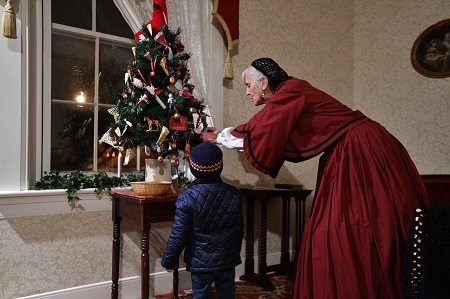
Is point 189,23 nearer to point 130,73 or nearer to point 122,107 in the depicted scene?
point 130,73

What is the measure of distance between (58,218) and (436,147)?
351cm

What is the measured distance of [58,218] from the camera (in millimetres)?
2391

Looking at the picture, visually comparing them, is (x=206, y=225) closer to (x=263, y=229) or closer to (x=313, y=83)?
(x=263, y=229)

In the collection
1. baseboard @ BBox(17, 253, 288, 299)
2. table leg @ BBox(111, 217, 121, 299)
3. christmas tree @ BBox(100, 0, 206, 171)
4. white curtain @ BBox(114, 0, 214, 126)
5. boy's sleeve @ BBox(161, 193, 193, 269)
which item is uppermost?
white curtain @ BBox(114, 0, 214, 126)

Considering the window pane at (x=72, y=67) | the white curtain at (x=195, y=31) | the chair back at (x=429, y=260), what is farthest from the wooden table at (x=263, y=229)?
the chair back at (x=429, y=260)

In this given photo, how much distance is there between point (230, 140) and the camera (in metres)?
2.00

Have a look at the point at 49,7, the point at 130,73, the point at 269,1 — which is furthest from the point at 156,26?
the point at 269,1

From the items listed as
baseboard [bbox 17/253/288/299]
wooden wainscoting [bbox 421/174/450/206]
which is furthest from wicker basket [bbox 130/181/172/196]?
wooden wainscoting [bbox 421/174/450/206]

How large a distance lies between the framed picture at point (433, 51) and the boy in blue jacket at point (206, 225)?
2.92 meters

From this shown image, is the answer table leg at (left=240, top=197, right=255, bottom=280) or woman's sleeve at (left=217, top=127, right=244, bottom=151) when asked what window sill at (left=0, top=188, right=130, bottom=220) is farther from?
table leg at (left=240, top=197, right=255, bottom=280)

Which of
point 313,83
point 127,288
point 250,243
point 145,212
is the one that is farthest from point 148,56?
point 313,83

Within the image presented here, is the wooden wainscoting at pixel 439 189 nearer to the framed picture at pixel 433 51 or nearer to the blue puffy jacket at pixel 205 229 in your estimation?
the framed picture at pixel 433 51

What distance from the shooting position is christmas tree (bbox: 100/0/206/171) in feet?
7.37

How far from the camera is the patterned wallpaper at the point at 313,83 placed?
234 centimetres
